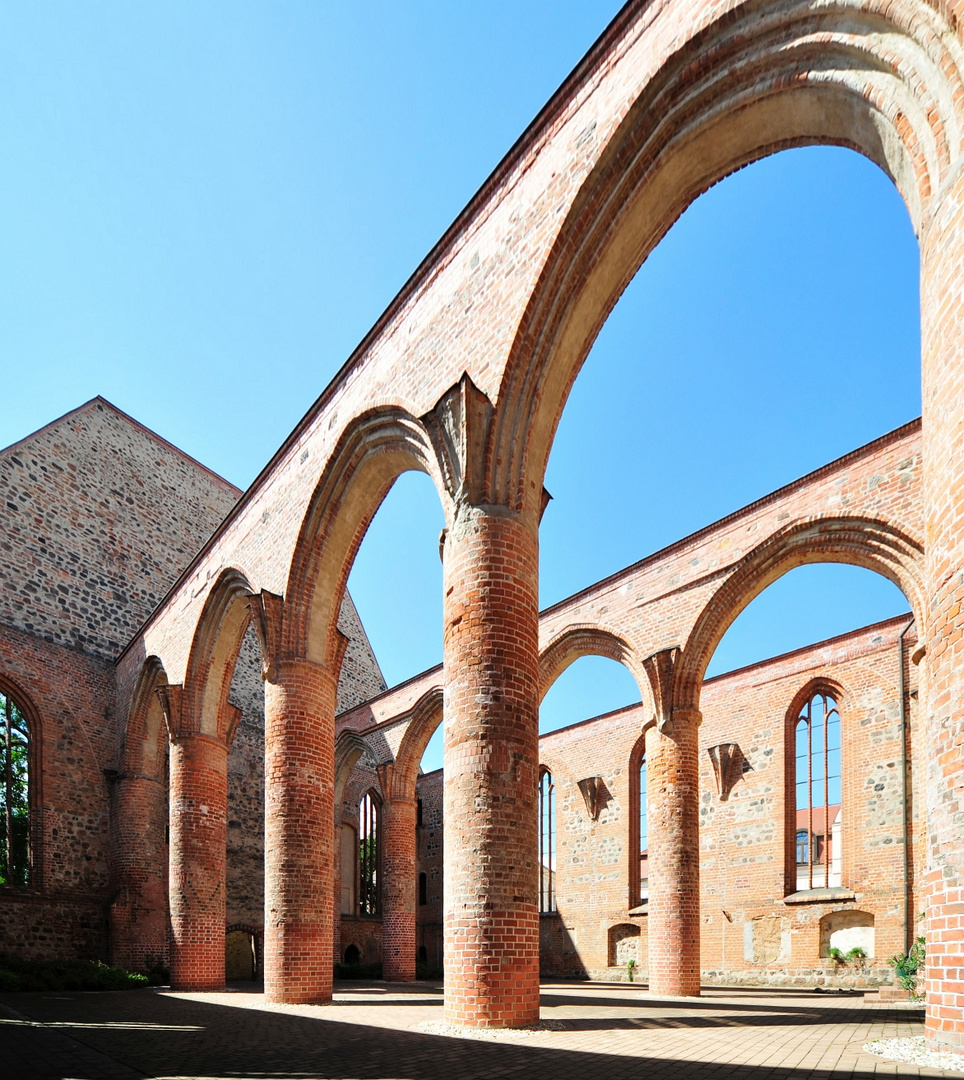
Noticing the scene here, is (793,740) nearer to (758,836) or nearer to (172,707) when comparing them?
(758,836)

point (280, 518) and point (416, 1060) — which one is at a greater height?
point (280, 518)

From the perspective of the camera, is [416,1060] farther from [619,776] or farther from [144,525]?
[144,525]

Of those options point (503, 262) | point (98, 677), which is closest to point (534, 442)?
point (503, 262)

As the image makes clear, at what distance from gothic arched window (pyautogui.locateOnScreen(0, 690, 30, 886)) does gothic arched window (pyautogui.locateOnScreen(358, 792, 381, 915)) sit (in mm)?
9660

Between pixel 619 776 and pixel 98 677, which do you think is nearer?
pixel 98 677

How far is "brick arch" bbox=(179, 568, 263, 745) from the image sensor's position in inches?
581

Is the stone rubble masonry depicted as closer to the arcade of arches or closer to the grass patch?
the arcade of arches

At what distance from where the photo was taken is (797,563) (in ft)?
42.7

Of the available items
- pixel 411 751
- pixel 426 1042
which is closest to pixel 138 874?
pixel 411 751

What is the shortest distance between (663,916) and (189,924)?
688 cm

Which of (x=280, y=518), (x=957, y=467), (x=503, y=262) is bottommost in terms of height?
(x=957, y=467)

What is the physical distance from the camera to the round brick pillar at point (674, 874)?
40.2 ft

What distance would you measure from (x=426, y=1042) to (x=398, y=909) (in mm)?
13383

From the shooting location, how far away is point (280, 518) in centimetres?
1245
